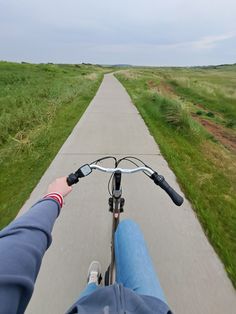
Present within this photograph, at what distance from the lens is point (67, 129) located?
814cm

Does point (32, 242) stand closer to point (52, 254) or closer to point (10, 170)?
point (52, 254)

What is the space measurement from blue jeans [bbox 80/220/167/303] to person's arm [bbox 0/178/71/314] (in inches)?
23.8

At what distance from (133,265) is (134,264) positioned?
10 mm

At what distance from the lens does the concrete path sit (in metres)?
2.47

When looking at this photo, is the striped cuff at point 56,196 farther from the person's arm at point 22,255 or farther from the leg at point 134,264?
the leg at point 134,264

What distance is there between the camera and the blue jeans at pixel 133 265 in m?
1.71

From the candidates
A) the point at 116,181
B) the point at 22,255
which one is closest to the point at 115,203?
the point at 116,181

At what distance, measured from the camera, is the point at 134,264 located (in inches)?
74.5

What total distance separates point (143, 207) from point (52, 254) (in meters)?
1.50

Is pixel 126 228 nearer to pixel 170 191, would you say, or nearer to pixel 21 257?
pixel 170 191

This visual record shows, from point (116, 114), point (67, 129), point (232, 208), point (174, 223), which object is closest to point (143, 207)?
point (174, 223)

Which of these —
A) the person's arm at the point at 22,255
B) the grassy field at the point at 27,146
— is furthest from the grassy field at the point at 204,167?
the grassy field at the point at 27,146

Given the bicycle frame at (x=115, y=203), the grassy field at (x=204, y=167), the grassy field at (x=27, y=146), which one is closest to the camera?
the bicycle frame at (x=115, y=203)

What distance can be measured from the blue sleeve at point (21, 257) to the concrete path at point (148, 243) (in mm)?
1583
